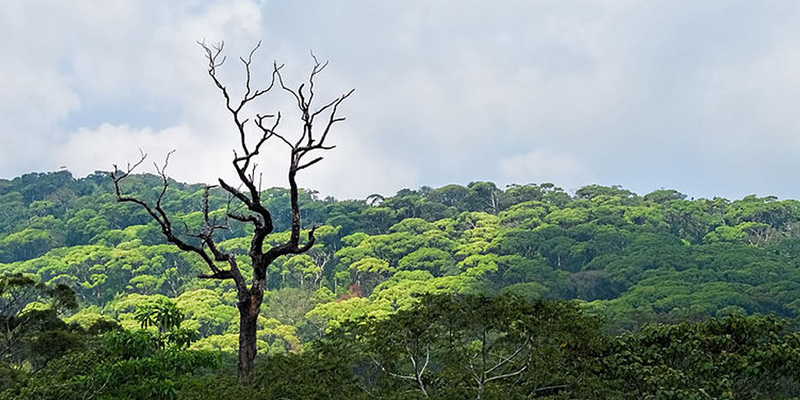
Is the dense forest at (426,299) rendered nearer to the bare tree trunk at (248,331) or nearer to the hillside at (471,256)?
the hillside at (471,256)

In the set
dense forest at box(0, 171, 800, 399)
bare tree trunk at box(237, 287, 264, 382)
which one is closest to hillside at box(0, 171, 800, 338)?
dense forest at box(0, 171, 800, 399)

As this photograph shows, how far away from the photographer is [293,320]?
1571 inches

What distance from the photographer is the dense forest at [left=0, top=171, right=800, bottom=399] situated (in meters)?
9.09

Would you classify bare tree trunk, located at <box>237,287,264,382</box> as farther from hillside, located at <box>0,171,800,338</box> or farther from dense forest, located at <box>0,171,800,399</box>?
hillside, located at <box>0,171,800,338</box>

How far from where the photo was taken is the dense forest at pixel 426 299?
909 cm

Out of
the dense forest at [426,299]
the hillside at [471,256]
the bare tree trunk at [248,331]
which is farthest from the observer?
the hillside at [471,256]

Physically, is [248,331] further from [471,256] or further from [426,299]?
[471,256]

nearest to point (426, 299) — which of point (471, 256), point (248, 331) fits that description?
point (248, 331)

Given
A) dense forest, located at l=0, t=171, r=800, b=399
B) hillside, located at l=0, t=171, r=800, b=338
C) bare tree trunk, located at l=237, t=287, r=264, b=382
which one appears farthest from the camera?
hillside, located at l=0, t=171, r=800, b=338

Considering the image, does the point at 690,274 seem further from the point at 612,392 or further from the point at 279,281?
the point at 612,392

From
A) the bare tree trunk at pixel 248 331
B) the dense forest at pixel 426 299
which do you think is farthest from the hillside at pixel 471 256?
the bare tree trunk at pixel 248 331

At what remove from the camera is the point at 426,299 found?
31.1 feet

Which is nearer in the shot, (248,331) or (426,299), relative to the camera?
(426,299)

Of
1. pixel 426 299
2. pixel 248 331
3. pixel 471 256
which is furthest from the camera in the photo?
pixel 471 256
